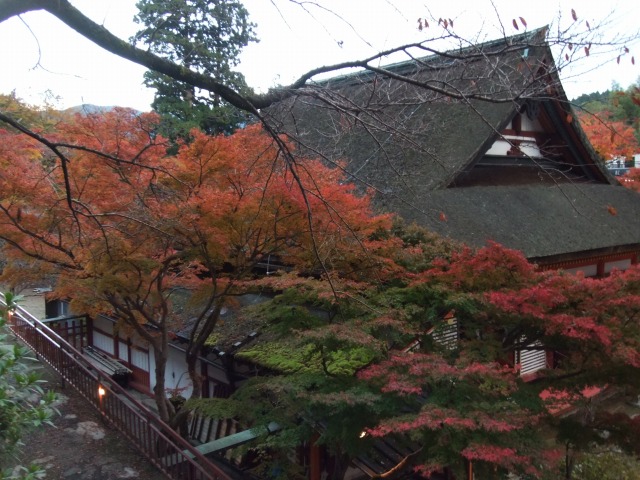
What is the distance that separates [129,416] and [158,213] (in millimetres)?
2815

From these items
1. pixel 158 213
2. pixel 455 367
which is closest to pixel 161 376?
pixel 158 213

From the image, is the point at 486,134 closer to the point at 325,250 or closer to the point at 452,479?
the point at 325,250

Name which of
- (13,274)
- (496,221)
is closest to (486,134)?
(496,221)

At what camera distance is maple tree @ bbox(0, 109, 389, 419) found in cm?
626

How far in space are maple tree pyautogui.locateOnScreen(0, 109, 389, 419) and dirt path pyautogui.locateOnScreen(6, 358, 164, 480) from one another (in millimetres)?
1507

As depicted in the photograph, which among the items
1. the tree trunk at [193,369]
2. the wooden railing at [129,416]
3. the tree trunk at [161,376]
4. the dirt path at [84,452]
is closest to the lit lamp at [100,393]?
the wooden railing at [129,416]

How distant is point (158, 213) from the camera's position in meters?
6.32

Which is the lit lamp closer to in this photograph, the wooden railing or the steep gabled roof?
the wooden railing

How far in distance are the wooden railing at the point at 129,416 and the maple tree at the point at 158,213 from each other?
1119 millimetres

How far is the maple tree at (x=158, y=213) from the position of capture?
6262 mm

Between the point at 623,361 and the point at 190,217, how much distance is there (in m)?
4.67

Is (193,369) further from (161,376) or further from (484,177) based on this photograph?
(484,177)

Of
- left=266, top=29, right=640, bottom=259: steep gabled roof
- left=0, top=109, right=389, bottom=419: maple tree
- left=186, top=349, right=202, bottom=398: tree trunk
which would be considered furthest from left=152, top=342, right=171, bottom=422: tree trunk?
left=266, top=29, right=640, bottom=259: steep gabled roof

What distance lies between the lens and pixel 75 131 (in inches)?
272
